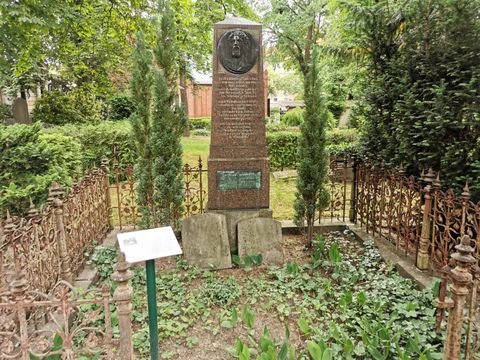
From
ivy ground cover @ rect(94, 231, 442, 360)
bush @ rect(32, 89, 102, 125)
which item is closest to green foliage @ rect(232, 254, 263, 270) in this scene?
ivy ground cover @ rect(94, 231, 442, 360)

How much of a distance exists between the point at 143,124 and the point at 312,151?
8.38 feet

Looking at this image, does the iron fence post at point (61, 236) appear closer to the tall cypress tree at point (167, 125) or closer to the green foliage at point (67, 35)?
the tall cypress tree at point (167, 125)

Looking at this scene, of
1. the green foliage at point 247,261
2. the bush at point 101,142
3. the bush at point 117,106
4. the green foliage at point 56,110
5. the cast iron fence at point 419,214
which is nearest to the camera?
the cast iron fence at point 419,214

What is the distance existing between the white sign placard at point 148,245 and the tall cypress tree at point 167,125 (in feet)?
7.79

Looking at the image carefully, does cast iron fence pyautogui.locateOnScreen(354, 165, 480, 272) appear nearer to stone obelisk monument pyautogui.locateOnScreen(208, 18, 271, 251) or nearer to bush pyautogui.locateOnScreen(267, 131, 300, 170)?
stone obelisk monument pyautogui.locateOnScreen(208, 18, 271, 251)

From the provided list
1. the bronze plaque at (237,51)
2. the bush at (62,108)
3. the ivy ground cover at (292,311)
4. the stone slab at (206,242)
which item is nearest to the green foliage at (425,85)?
the ivy ground cover at (292,311)

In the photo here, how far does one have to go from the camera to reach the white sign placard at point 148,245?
8.32 ft

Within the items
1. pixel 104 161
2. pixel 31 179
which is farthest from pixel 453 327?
pixel 31 179

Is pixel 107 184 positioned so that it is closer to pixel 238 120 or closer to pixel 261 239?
pixel 238 120

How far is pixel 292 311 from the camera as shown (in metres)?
3.71

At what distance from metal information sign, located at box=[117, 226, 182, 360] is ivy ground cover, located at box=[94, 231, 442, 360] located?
553 mm

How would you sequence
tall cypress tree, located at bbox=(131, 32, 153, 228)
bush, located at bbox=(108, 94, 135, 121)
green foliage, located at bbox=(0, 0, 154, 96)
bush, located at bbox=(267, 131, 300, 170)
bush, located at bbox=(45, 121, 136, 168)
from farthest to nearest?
1. bush, located at bbox=(108, 94, 135, 121)
2. bush, located at bbox=(267, 131, 300, 170)
3. bush, located at bbox=(45, 121, 136, 168)
4. green foliage, located at bbox=(0, 0, 154, 96)
5. tall cypress tree, located at bbox=(131, 32, 153, 228)

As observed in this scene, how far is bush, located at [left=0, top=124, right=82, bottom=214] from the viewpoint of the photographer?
5074 mm

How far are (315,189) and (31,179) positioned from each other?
4093mm
